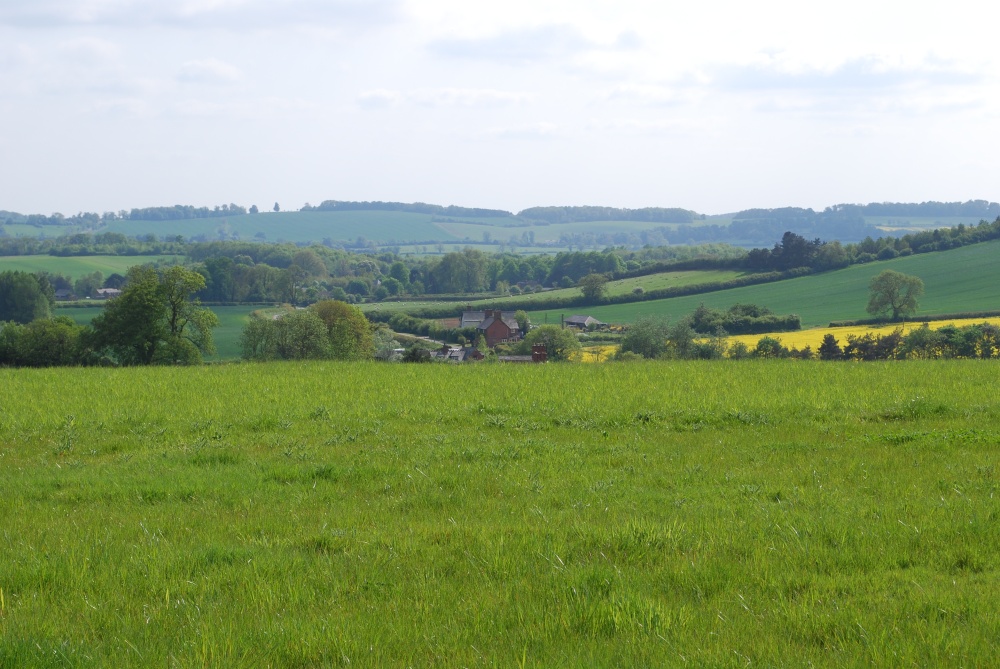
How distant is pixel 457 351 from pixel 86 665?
238ft

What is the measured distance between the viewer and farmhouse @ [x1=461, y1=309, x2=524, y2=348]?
282ft

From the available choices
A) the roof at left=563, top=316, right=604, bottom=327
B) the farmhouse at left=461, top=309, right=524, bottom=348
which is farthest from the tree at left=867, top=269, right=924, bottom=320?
the farmhouse at left=461, top=309, right=524, bottom=348

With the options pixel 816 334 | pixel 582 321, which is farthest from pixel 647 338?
pixel 582 321

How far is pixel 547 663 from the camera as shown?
5.56m

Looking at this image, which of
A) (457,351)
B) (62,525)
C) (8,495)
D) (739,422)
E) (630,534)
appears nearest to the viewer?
(630,534)

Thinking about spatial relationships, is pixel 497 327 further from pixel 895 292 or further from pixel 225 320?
pixel 895 292

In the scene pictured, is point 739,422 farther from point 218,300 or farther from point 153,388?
point 218,300

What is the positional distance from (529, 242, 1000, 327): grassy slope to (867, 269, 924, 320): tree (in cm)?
507

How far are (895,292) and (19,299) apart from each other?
247ft

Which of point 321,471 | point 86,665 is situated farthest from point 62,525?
point 86,665

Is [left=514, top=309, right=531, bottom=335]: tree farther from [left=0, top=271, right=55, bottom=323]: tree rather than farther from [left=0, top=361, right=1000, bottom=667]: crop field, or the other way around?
[left=0, top=361, right=1000, bottom=667]: crop field

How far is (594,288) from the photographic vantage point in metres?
108

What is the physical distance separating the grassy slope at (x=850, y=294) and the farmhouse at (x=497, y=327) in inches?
234

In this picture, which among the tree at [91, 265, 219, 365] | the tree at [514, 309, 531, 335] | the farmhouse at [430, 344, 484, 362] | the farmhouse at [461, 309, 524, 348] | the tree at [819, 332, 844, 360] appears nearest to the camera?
the tree at [91, 265, 219, 365]
